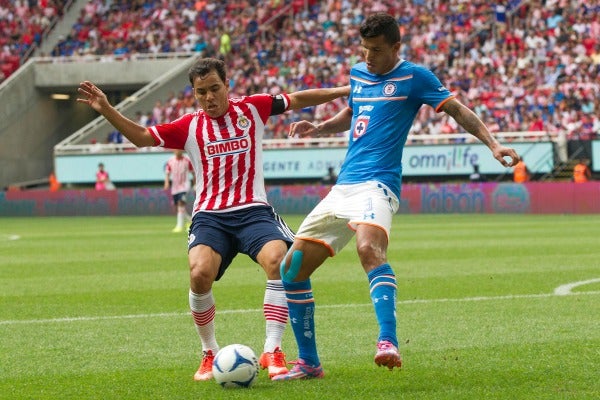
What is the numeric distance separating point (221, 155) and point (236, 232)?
516 millimetres

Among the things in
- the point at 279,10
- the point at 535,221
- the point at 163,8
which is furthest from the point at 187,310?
the point at 163,8

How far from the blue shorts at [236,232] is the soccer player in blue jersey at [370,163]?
45cm

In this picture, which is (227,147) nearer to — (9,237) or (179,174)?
(9,237)

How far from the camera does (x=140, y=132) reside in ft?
22.4

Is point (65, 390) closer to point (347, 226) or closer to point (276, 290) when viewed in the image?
point (276, 290)

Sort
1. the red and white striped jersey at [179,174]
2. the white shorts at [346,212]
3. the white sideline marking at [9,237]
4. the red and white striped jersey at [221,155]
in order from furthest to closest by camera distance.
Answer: the red and white striped jersey at [179,174], the white sideline marking at [9,237], the red and white striped jersey at [221,155], the white shorts at [346,212]

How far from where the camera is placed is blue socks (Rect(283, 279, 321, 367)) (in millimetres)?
6504

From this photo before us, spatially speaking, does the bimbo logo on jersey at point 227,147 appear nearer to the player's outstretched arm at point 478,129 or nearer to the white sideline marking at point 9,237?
the player's outstretched arm at point 478,129

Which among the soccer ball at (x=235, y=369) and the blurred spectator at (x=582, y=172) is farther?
the blurred spectator at (x=582, y=172)

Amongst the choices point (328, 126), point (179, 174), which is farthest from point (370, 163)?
point (179, 174)

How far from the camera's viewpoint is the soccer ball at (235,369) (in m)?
6.21

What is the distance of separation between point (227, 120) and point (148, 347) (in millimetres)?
1818

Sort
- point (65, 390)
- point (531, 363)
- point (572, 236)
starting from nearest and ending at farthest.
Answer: point (65, 390)
point (531, 363)
point (572, 236)

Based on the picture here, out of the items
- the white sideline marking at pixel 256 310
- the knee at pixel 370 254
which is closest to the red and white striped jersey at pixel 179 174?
the white sideline marking at pixel 256 310
